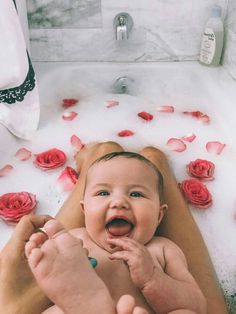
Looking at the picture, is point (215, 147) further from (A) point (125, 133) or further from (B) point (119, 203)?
(B) point (119, 203)

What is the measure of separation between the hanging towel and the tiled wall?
952 millimetres

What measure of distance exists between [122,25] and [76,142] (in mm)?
680

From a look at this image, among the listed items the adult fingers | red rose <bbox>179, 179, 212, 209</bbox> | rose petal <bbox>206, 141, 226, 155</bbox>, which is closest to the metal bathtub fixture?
rose petal <bbox>206, 141, 226, 155</bbox>

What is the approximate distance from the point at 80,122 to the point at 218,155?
634mm

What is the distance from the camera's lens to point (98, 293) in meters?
0.79

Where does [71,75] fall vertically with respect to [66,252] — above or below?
below

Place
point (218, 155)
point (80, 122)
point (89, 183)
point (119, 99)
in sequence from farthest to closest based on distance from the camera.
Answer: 1. point (119, 99)
2. point (80, 122)
3. point (218, 155)
4. point (89, 183)

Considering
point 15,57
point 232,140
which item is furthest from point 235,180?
point 15,57

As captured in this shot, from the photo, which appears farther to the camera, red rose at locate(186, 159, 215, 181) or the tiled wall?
the tiled wall

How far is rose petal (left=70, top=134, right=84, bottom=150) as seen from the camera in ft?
5.83

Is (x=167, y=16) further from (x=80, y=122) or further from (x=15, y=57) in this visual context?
(x=15, y=57)

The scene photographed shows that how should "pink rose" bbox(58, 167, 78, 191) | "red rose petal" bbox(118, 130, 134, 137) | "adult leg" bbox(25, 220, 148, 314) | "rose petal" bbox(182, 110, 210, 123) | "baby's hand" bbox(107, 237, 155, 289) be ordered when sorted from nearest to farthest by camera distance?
1. "adult leg" bbox(25, 220, 148, 314)
2. "baby's hand" bbox(107, 237, 155, 289)
3. "pink rose" bbox(58, 167, 78, 191)
4. "red rose petal" bbox(118, 130, 134, 137)
5. "rose petal" bbox(182, 110, 210, 123)

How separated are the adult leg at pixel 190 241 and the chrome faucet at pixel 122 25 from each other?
94 cm

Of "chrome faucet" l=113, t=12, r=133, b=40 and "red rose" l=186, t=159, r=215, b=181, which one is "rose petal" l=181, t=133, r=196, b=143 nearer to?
"red rose" l=186, t=159, r=215, b=181
